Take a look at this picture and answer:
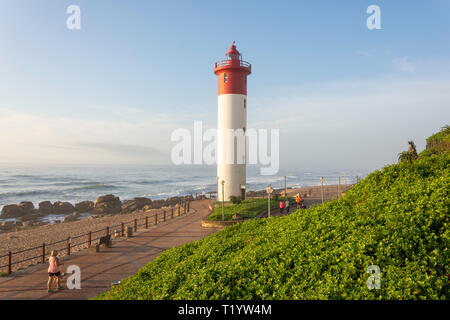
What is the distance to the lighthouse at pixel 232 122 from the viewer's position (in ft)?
87.8

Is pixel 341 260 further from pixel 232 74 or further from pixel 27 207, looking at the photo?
pixel 27 207

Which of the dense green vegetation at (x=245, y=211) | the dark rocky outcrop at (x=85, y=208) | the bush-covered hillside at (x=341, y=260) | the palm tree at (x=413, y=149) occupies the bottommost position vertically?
the dark rocky outcrop at (x=85, y=208)

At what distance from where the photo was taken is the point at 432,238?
15.3ft

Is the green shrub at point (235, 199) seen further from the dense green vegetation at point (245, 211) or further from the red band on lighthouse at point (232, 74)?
the red band on lighthouse at point (232, 74)

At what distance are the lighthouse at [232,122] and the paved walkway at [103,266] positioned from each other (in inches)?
357

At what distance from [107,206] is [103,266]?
3228 cm

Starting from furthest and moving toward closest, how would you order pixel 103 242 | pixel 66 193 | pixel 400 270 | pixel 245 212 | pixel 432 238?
pixel 66 193, pixel 245 212, pixel 103 242, pixel 432 238, pixel 400 270

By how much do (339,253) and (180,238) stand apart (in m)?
13.0

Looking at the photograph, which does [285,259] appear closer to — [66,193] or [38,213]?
[38,213]

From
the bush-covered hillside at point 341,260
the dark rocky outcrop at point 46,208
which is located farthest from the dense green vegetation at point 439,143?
the dark rocky outcrop at point 46,208

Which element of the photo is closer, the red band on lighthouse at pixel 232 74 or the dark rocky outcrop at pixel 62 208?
the red band on lighthouse at pixel 232 74

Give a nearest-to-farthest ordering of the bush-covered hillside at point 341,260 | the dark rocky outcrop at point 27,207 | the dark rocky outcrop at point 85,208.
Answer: the bush-covered hillside at point 341,260 < the dark rocky outcrop at point 27,207 < the dark rocky outcrop at point 85,208
